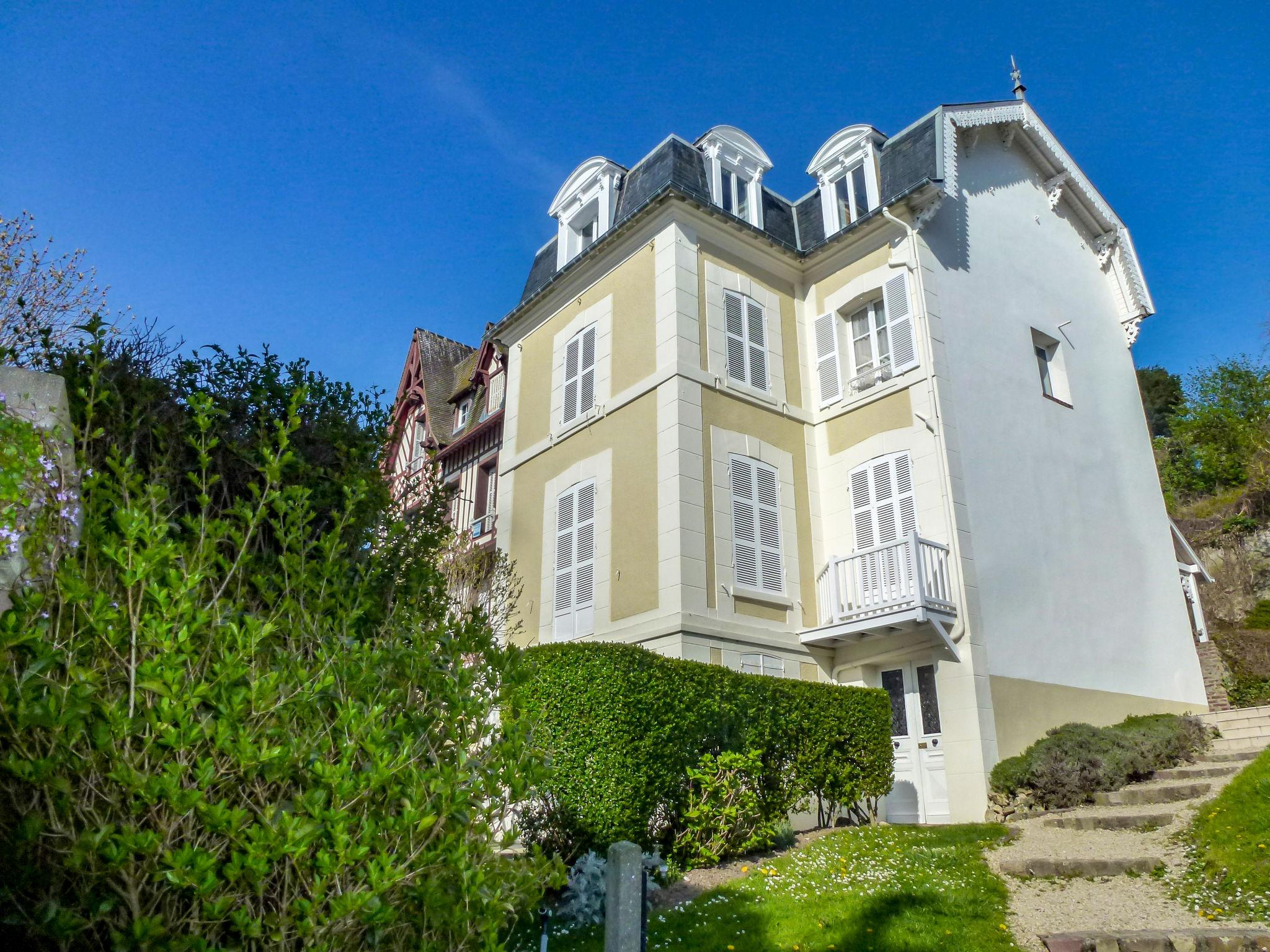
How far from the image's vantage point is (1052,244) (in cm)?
1675

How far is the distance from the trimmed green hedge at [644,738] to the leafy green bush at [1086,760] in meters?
2.82

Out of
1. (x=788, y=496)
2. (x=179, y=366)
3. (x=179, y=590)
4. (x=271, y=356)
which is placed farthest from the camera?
(x=788, y=496)

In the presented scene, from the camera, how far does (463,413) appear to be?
21781mm

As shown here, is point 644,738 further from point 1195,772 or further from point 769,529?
point 1195,772

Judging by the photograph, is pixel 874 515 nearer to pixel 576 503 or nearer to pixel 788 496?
pixel 788 496

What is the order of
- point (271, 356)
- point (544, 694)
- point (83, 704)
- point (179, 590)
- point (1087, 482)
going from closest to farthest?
point (83, 704)
point (179, 590)
point (271, 356)
point (544, 694)
point (1087, 482)

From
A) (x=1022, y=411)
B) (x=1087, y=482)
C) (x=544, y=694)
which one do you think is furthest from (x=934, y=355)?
(x=544, y=694)

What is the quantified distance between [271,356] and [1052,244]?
15.7 metres

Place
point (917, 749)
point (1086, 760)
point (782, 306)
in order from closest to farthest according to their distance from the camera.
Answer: point (1086, 760) → point (917, 749) → point (782, 306)

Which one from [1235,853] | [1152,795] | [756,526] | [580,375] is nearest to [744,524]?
[756,526]

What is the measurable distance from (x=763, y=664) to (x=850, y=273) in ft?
21.7

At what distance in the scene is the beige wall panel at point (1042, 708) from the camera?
1140 cm

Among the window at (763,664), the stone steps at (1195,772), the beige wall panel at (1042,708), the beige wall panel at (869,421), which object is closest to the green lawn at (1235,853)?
the stone steps at (1195,772)

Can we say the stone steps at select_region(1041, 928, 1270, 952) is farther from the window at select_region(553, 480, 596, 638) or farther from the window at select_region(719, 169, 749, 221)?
the window at select_region(719, 169, 749, 221)
